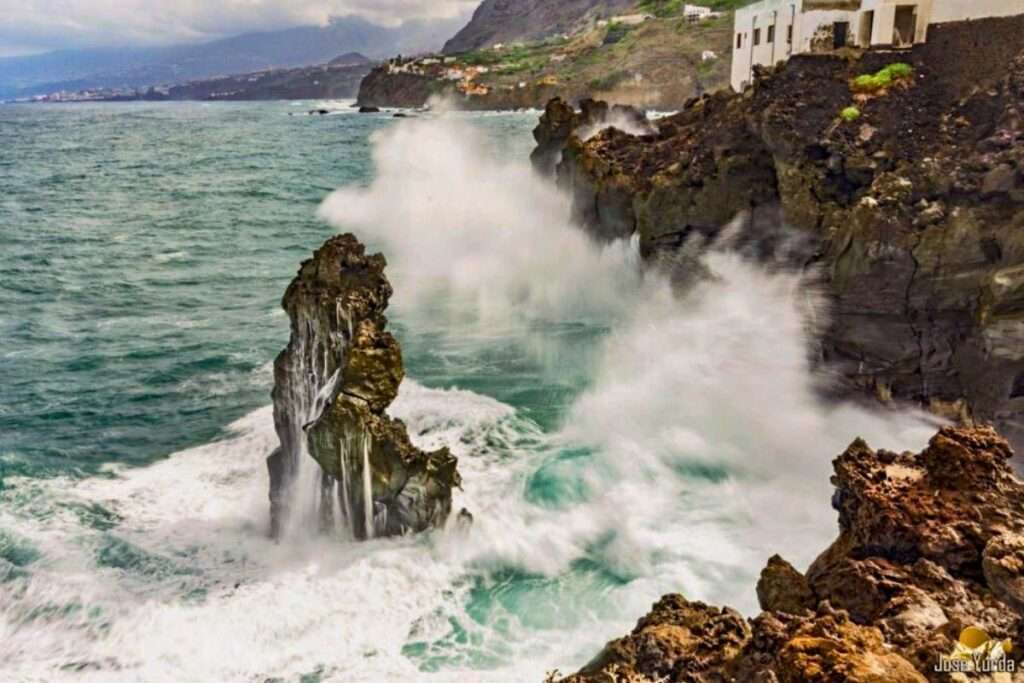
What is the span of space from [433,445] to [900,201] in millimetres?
12651

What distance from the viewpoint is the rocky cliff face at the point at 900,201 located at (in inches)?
686

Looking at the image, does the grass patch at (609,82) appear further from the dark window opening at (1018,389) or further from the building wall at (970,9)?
the dark window opening at (1018,389)

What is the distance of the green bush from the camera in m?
22.5

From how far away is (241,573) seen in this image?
43.4 ft

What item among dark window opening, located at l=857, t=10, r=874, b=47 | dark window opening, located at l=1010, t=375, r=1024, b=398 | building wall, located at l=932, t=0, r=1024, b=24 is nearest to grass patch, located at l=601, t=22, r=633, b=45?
dark window opening, located at l=857, t=10, r=874, b=47

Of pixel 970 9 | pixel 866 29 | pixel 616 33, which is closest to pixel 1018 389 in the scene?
pixel 970 9

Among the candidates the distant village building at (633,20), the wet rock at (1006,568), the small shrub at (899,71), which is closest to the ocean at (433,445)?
the wet rock at (1006,568)

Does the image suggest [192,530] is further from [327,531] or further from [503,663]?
[503,663]

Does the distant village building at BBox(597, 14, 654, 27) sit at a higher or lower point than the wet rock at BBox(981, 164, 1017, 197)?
higher

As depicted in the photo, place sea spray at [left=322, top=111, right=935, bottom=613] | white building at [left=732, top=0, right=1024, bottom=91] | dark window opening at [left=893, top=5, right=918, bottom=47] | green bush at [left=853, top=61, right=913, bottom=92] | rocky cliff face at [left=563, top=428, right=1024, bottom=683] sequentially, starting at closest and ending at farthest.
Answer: rocky cliff face at [left=563, top=428, right=1024, bottom=683], sea spray at [left=322, top=111, right=935, bottom=613], green bush at [left=853, top=61, right=913, bottom=92], white building at [left=732, top=0, right=1024, bottom=91], dark window opening at [left=893, top=5, right=918, bottom=47]

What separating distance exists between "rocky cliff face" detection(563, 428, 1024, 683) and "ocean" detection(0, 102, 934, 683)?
13.4 feet

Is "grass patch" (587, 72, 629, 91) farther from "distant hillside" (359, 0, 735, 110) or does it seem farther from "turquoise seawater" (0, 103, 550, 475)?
"turquoise seawater" (0, 103, 550, 475)

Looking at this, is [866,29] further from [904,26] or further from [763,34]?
[763,34]

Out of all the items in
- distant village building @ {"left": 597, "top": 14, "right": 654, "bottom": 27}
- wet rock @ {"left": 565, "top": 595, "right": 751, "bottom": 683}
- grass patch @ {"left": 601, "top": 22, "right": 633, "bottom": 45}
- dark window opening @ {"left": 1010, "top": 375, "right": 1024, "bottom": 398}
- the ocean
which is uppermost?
distant village building @ {"left": 597, "top": 14, "right": 654, "bottom": 27}
